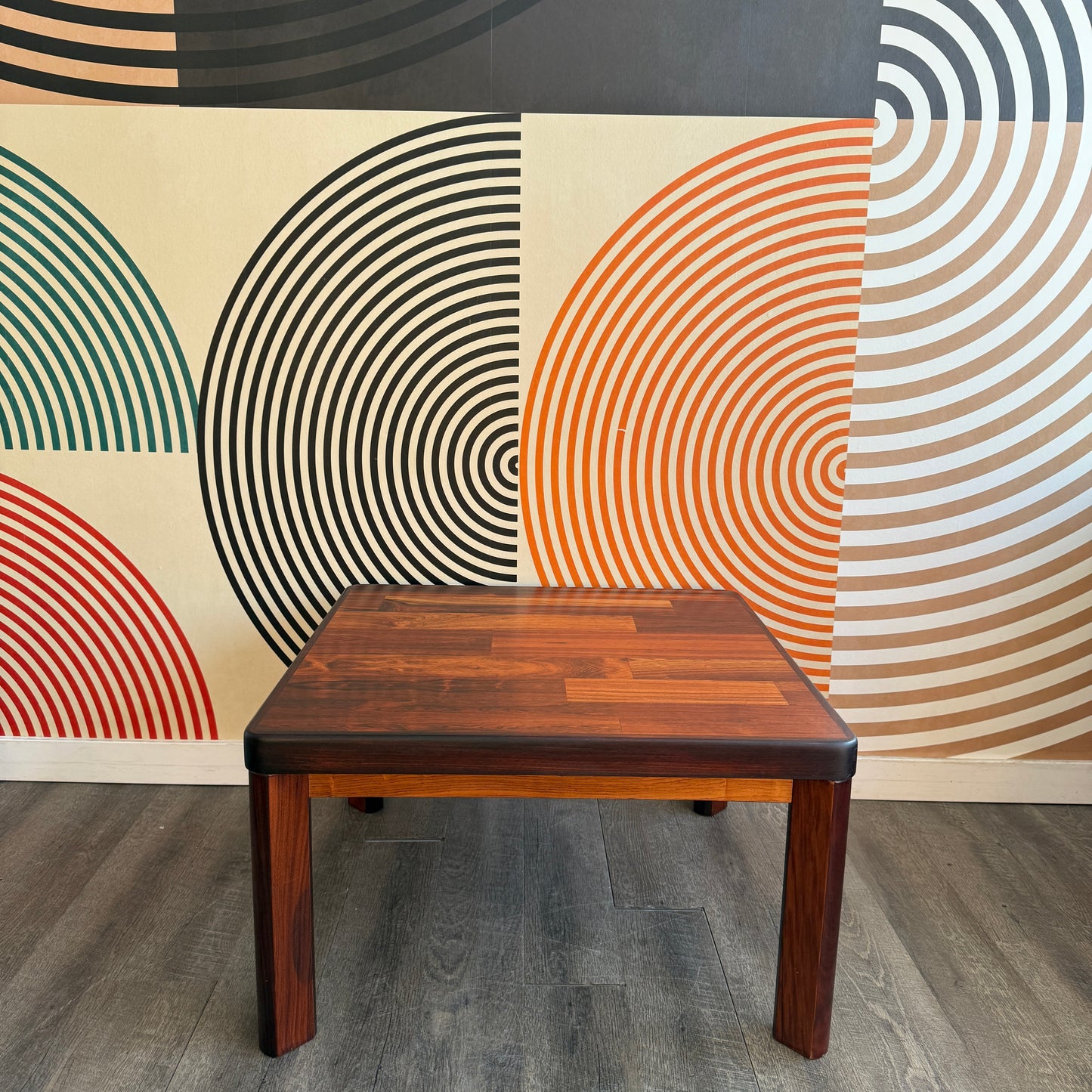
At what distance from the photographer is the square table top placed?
1.27 m

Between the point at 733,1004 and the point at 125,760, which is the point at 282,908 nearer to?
the point at 733,1004

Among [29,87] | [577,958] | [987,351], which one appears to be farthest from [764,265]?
[29,87]

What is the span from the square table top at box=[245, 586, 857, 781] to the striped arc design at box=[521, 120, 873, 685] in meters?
0.26

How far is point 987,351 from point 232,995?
190 cm

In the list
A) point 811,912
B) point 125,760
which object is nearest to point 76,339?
point 125,760

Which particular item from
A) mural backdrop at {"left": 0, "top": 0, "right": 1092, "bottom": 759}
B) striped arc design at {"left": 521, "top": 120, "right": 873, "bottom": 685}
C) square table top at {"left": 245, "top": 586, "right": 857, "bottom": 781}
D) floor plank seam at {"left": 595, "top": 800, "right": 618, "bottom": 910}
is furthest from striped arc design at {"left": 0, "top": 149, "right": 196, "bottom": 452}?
floor plank seam at {"left": 595, "top": 800, "right": 618, "bottom": 910}

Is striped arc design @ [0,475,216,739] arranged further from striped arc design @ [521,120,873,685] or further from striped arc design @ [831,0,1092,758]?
striped arc design @ [831,0,1092,758]

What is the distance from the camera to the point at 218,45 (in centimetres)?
188

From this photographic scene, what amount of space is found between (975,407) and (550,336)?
0.94m

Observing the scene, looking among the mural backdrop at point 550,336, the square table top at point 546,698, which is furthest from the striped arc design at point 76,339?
the square table top at point 546,698

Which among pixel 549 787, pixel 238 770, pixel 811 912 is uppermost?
pixel 549 787

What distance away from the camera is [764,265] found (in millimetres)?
1951

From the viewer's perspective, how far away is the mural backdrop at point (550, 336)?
1882 millimetres

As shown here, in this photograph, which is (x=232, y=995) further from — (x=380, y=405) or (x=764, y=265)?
(x=764, y=265)
